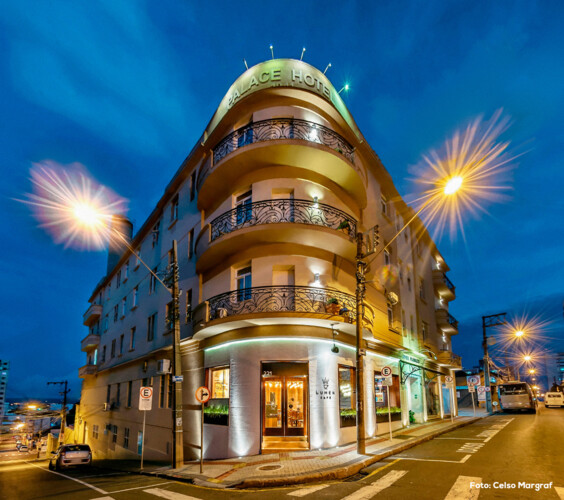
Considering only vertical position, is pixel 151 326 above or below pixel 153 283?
below

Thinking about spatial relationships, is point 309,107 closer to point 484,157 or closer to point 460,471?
point 484,157

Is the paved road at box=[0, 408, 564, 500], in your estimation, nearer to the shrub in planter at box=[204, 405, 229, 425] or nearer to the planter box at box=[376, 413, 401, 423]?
the shrub in planter at box=[204, 405, 229, 425]

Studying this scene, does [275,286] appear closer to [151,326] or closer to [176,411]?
[176,411]

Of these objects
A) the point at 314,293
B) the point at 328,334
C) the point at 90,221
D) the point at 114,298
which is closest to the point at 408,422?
the point at 328,334

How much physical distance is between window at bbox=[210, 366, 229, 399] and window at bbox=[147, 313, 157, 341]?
28.2ft

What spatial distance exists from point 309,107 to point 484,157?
896 centimetres

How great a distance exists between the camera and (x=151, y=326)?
971 inches

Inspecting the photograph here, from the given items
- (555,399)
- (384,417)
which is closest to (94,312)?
(384,417)

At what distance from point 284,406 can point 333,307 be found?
13.4ft

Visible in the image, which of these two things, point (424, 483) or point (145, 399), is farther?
point (145, 399)

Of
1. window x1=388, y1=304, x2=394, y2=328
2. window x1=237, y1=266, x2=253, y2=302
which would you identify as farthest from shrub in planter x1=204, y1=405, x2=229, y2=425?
window x1=388, y1=304, x2=394, y2=328

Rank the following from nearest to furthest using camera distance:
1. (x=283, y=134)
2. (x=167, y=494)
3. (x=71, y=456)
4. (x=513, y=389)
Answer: (x=167, y=494), (x=283, y=134), (x=71, y=456), (x=513, y=389)

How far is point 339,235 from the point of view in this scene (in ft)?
52.5

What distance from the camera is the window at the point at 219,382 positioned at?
15.9 metres
